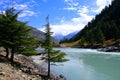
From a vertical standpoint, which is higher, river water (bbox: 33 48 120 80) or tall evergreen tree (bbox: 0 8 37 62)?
tall evergreen tree (bbox: 0 8 37 62)

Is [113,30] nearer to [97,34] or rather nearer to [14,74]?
[97,34]

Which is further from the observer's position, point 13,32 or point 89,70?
point 89,70

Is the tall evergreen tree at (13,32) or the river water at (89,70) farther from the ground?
the tall evergreen tree at (13,32)

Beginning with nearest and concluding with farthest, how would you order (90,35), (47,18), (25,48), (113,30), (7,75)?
(7,75), (47,18), (25,48), (113,30), (90,35)

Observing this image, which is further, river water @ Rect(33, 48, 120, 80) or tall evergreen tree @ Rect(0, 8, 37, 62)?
river water @ Rect(33, 48, 120, 80)

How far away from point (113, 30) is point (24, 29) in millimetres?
140175

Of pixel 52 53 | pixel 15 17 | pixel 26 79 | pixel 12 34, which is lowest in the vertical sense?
pixel 26 79

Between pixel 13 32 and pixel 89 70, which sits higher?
pixel 13 32

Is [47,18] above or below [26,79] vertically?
above

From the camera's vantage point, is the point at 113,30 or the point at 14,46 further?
the point at 113,30

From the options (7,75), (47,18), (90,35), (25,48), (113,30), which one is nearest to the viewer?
(7,75)

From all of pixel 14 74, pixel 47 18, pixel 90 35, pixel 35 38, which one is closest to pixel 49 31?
pixel 47 18

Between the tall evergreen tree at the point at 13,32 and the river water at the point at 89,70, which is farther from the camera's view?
the river water at the point at 89,70

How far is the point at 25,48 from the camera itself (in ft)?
127
